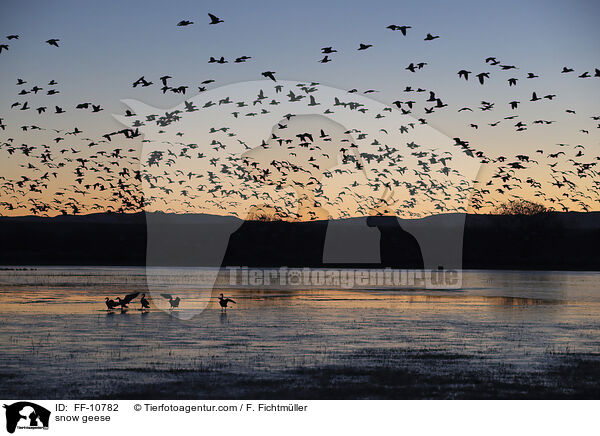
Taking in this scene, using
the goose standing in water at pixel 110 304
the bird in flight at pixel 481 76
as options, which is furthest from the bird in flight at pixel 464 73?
the goose standing in water at pixel 110 304

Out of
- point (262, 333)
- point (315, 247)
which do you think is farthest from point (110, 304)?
point (315, 247)

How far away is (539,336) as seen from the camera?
3073 centimetres

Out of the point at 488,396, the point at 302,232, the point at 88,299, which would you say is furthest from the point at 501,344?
the point at 302,232

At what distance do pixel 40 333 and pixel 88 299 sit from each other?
643 inches

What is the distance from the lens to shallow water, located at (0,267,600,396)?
23.3 m

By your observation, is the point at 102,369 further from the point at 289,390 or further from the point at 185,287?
the point at 185,287
